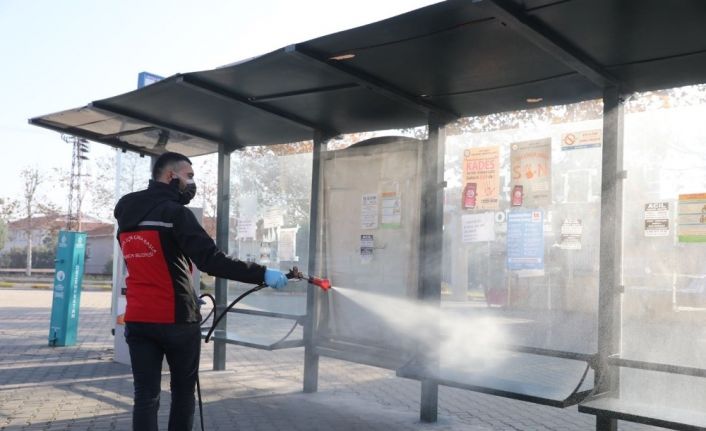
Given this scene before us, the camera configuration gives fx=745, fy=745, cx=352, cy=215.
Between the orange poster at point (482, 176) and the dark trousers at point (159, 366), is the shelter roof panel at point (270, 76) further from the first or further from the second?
the dark trousers at point (159, 366)

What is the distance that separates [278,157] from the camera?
342 inches

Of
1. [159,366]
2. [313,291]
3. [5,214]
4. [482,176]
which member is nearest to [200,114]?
[313,291]

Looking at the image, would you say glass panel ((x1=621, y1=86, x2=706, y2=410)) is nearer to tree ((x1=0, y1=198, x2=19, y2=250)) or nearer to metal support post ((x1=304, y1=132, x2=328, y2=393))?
metal support post ((x1=304, y1=132, x2=328, y2=393))

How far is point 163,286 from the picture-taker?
4.57 m

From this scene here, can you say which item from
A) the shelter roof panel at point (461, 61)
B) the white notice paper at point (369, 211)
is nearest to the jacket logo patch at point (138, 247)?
the shelter roof panel at point (461, 61)

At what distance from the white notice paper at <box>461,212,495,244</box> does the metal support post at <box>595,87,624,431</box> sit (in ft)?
3.64

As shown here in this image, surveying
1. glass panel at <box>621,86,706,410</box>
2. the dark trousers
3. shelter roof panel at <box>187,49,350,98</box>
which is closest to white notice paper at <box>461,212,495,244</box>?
glass panel at <box>621,86,706,410</box>

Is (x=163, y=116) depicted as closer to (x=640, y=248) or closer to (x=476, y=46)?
(x=476, y=46)

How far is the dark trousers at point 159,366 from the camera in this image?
452cm

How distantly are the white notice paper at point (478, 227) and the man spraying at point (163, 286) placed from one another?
228 centimetres

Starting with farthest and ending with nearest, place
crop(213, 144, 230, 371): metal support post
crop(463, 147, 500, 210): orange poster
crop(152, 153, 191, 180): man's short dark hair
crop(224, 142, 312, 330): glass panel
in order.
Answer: crop(213, 144, 230, 371): metal support post < crop(224, 142, 312, 330): glass panel < crop(463, 147, 500, 210): orange poster < crop(152, 153, 191, 180): man's short dark hair

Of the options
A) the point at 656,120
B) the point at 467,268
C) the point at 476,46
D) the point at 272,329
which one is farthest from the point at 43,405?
the point at 656,120

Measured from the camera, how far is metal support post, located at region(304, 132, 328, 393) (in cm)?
775

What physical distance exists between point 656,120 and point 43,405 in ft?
19.5
